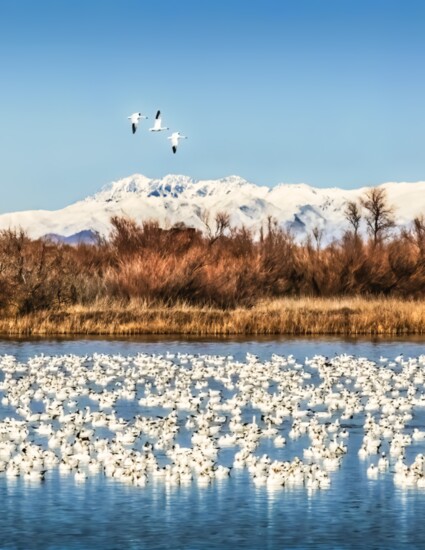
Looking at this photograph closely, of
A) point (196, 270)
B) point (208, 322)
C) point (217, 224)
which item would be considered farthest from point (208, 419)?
point (217, 224)

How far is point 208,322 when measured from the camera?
51.1 m

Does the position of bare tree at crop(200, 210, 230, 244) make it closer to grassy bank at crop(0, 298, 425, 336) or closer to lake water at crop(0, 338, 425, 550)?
grassy bank at crop(0, 298, 425, 336)

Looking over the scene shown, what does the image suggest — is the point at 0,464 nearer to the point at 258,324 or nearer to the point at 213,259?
the point at 258,324

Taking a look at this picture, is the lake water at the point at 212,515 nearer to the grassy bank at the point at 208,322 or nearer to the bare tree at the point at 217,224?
the grassy bank at the point at 208,322

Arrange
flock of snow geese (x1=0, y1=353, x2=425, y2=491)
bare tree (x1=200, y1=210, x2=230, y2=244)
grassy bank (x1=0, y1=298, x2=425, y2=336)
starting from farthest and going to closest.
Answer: bare tree (x1=200, y1=210, x2=230, y2=244)
grassy bank (x1=0, y1=298, x2=425, y2=336)
flock of snow geese (x1=0, y1=353, x2=425, y2=491)

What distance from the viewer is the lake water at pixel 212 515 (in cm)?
1709

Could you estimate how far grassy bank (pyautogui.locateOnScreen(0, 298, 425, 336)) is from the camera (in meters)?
50.7

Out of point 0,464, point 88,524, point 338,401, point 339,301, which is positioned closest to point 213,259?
point 339,301

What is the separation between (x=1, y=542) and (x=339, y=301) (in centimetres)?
4198

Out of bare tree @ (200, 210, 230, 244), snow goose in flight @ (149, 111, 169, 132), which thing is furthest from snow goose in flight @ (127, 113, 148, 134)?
bare tree @ (200, 210, 230, 244)

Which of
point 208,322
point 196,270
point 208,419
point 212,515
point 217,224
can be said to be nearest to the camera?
point 212,515

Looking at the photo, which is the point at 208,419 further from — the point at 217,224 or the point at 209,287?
the point at 217,224

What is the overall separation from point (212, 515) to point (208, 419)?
7.98 meters

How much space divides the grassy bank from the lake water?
93.0 ft
